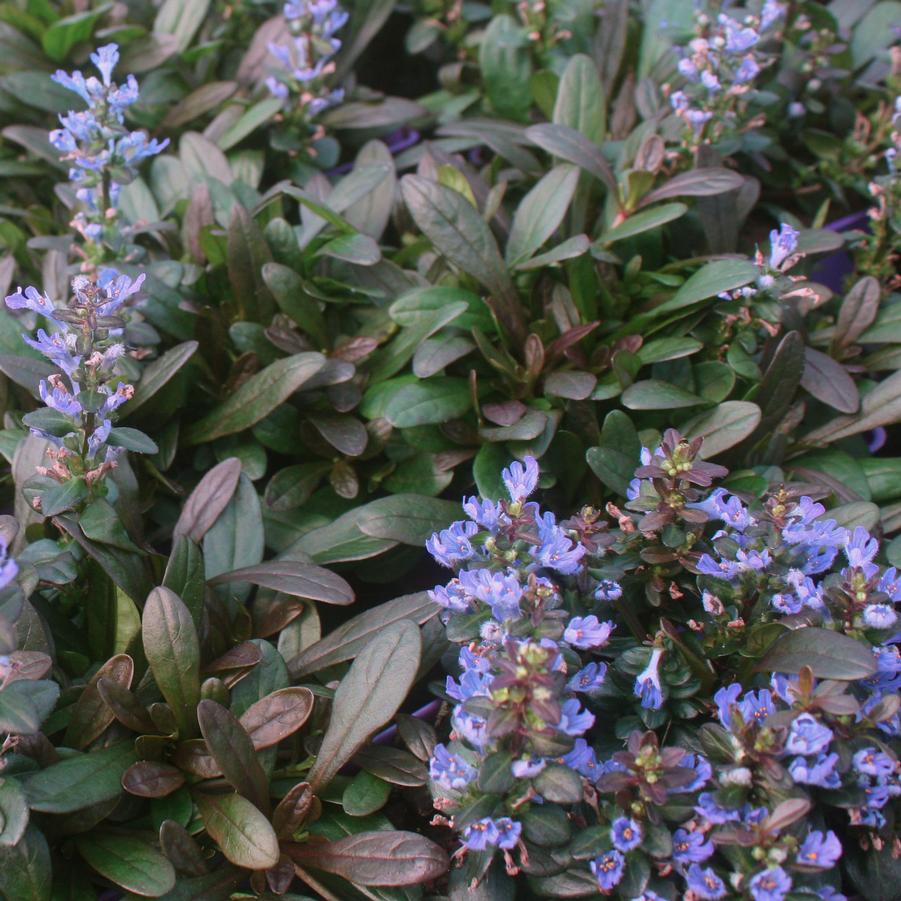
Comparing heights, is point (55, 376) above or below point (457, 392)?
above

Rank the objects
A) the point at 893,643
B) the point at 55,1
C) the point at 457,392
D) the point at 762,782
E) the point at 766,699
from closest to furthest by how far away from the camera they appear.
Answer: the point at 762,782 → the point at 766,699 → the point at 893,643 → the point at 457,392 → the point at 55,1

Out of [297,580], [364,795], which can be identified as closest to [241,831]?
[364,795]

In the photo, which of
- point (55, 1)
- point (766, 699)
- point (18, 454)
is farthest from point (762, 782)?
point (55, 1)

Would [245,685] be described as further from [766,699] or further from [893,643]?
→ [893,643]

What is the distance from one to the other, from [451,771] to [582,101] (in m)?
1.69

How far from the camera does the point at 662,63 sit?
2.65 m

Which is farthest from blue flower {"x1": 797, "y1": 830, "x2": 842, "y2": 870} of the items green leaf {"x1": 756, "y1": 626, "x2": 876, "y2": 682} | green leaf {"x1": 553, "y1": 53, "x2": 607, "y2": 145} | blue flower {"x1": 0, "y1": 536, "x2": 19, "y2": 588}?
green leaf {"x1": 553, "y1": 53, "x2": 607, "y2": 145}

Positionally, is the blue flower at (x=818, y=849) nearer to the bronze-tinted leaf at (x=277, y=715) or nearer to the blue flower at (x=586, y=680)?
the blue flower at (x=586, y=680)

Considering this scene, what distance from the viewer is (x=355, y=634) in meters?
1.67

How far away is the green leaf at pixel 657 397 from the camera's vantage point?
185cm

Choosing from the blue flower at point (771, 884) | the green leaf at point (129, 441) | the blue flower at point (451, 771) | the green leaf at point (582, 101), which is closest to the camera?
the blue flower at point (771, 884)

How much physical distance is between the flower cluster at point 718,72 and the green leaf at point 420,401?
2.71 ft

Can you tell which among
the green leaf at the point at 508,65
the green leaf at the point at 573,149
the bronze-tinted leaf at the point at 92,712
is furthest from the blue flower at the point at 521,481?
the green leaf at the point at 508,65

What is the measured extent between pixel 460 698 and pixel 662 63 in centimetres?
193
